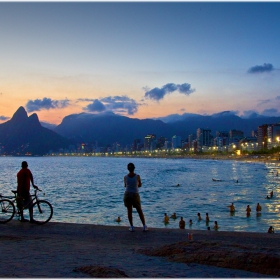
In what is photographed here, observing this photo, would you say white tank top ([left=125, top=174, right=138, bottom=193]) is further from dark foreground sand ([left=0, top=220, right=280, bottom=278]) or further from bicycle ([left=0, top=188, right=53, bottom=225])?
bicycle ([left=0, top=188, right=53, bottom=225])

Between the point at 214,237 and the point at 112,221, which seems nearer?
the point at 214,237

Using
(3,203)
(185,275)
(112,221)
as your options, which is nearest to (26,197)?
(3,203)

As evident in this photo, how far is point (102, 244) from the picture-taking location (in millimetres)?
8984

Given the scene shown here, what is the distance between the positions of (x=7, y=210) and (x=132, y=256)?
252 inches

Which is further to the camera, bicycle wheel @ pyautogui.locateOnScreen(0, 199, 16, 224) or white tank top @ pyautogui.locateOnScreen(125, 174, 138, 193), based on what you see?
bicycle wheel @ pyautogui.locateOnScreen(0, 199, 16, 224)

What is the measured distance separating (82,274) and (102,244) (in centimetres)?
298

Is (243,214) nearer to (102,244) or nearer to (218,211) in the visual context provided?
(218,211)

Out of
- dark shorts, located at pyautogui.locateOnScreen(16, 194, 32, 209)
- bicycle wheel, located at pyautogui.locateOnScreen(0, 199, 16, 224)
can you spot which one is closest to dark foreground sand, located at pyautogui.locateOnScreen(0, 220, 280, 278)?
dark shorts, located at pyautogui.locateOnScreen(16, 194, 32, 209)

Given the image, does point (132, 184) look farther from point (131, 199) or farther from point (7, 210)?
point (7, 210)

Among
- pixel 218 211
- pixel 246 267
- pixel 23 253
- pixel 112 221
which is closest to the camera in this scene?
pixel 246 267

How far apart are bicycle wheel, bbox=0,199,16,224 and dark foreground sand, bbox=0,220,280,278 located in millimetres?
1996

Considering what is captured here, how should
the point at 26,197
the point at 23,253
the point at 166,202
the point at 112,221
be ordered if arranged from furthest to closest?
the point at 166,202 → the point at 112,221 → the point at 26,197 → the point at 23,253

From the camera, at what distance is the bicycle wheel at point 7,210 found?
Result: 1226 centimetres

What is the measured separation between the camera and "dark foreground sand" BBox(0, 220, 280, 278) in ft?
20.2
